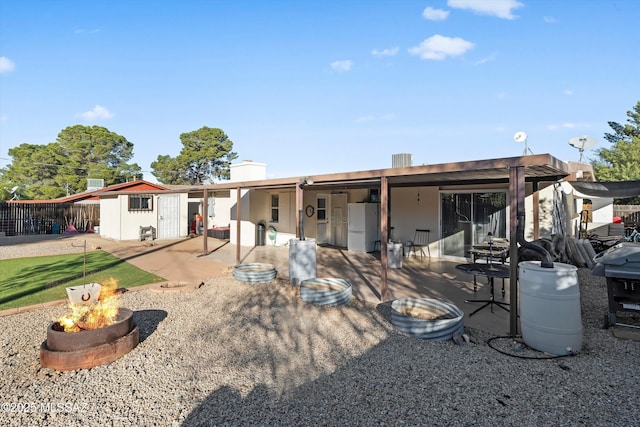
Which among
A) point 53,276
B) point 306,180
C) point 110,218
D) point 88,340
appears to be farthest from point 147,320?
point 110,218

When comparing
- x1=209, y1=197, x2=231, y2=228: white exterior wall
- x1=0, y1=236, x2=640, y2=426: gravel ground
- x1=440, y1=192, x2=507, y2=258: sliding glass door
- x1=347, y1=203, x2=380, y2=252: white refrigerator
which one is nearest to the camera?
x1=0, y1=236, x2=640, y2=426: gravel ground

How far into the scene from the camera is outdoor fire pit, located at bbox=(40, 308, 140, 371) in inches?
127

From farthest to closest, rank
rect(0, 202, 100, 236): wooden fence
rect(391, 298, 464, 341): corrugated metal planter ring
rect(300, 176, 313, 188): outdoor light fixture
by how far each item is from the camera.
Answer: rect(0, 202, 100, 236): wooden fence → rect(300, 176, 313, 188): outdoor light fixture → rect(391, 298, 464, 341): corrugated metal planter ring

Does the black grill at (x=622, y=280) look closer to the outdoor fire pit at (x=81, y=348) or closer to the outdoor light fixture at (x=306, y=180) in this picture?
the outdoor light fixture at (x=306, y=180)

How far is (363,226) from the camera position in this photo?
11.0 meters

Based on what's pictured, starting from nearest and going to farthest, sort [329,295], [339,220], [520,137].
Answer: [329,295] < [520,137] < [339,220]

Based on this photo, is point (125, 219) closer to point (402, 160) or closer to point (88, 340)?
point (402, 160)

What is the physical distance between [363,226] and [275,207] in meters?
4.16

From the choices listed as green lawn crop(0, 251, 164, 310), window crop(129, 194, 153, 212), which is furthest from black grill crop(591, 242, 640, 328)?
window crop(129, 194, 153, 212)

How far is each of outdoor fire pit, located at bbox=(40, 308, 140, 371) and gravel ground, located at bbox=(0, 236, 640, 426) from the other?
91mm

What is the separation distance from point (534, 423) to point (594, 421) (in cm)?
44

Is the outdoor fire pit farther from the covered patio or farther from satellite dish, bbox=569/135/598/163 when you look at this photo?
satellite dish, bbox=569/135/598/163

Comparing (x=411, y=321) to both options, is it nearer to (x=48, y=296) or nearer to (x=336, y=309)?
(x=336, y=309)

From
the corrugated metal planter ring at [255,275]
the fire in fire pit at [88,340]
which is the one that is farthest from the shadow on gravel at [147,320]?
the corrugated metal planter ring at [255,275]
